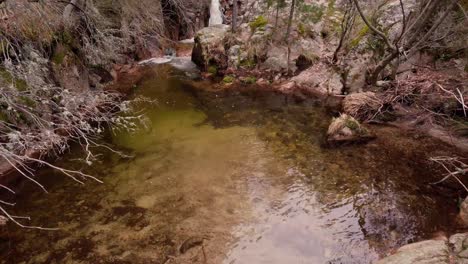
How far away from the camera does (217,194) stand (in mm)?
5836

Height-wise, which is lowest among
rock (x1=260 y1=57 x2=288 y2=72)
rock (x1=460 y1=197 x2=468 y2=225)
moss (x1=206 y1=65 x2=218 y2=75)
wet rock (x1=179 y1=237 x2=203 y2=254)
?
wet rock (x1=179 y1=237 x2=203 y2=254)

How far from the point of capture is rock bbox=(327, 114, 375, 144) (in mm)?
7488

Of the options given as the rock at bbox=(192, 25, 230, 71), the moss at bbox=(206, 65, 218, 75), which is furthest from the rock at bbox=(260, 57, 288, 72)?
the moss at bbox=(206, 65, 218, 75)

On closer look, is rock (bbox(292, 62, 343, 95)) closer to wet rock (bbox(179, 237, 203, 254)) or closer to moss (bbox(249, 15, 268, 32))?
moss (bbox(249, 15, 268, 32))

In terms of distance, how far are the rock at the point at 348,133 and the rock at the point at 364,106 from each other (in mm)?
1222

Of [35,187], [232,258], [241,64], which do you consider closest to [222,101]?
[241,64]

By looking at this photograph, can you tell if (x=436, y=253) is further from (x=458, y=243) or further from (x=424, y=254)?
(x=458, y=243)

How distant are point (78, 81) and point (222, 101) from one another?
419 cm

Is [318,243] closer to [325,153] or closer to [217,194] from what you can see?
[217,194]

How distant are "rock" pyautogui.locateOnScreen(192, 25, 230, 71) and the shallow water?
5358 mm

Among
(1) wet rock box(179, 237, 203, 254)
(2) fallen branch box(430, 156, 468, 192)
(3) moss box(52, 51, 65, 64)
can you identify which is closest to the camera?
(1) wet rock box(179, 237, 203, 254)

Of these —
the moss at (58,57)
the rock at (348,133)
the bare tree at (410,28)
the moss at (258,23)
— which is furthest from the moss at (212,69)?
the rock at (348,133)

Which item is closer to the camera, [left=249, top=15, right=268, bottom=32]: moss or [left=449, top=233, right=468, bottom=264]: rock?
[left=449, top=233, right=468, bottom=264]: rock

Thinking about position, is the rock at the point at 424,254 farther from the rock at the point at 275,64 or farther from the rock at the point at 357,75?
the rock at the point at 275,64
